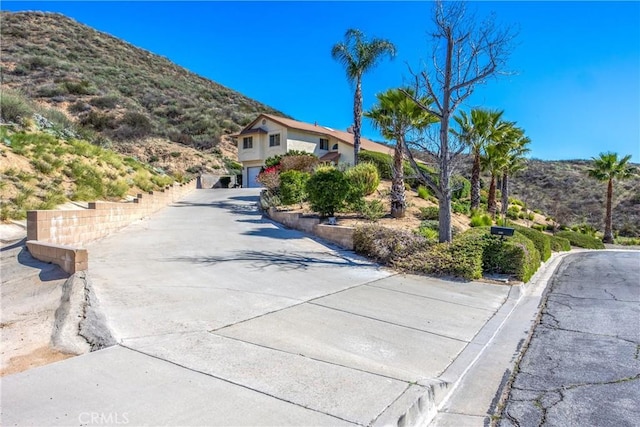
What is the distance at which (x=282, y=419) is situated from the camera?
11.3ft

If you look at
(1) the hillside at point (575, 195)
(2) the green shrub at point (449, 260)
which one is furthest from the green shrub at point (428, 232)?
(1) the hillside at point (575, 195)

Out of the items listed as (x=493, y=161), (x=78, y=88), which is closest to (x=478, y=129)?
(x=493, y=161)

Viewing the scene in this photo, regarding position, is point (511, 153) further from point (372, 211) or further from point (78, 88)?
point (78, 88)

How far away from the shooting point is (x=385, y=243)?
11.8 m

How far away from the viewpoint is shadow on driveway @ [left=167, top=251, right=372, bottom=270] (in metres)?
9.86

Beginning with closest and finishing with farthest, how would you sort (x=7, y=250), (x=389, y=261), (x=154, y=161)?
1. (x=7, y=250)
2. (x=389, y=261)
3. (x=154, y=161)

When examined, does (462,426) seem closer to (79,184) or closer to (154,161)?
(79,184)

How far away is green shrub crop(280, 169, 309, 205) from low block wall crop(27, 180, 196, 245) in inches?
215

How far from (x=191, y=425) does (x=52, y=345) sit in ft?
7.83

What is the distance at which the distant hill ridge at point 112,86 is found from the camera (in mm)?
45500

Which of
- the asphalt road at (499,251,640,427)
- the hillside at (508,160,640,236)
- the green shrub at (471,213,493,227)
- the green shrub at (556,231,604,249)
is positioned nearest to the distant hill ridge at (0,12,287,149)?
the green shrub at (471,213,493,227)

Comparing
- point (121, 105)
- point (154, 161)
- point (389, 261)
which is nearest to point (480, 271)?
point (389, 261)

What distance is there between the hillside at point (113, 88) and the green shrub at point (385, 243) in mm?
30745

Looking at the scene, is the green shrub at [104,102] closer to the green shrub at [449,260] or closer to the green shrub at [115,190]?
the green shrub at [115,190]
